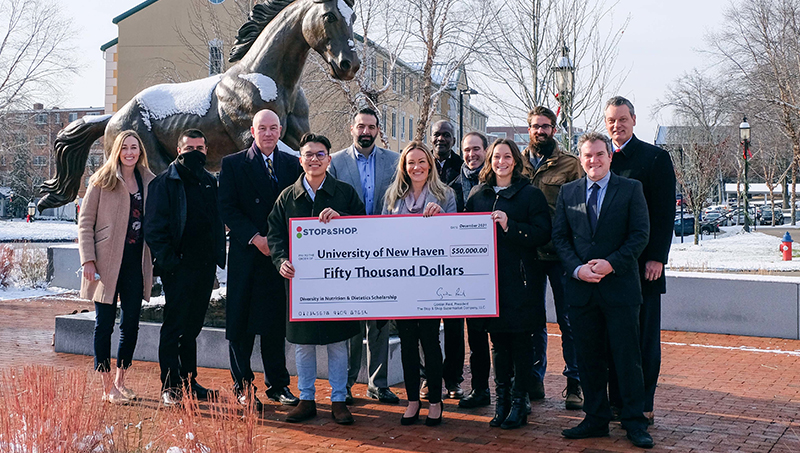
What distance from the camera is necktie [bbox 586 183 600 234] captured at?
17.3 feet

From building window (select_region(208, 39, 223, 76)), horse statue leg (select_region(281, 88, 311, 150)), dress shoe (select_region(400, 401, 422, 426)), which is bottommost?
dress shoe (select_region(400, 401, 422, 426))

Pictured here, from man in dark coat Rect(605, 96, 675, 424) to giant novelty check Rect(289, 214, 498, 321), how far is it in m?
1.15

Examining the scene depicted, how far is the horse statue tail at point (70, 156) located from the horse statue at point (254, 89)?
0.53 metres

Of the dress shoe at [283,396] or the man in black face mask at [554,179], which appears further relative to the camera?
the man in black face mask at [554,179]

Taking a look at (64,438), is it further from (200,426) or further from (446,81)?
(446,81)

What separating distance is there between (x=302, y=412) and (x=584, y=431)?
2079mm

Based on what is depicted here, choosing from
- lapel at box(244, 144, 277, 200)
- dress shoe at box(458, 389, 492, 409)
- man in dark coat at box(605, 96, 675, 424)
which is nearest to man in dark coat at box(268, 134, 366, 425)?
lapel at box(244, 144, 277, 200)

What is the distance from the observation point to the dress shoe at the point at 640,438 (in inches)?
194

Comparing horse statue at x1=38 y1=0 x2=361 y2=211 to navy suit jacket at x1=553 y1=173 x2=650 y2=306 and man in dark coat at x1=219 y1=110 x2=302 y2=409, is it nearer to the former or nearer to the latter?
man in dark coat at x1=219 y1=110 x2=302 y2=409

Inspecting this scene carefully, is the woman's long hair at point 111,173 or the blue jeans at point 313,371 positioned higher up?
the woman's long hair at point 111,173

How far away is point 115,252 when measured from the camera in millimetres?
5918

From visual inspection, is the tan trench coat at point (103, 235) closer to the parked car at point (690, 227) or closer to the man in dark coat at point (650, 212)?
the man in dark coat at point (650, 212)

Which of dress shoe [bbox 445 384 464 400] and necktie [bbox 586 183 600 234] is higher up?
necktie [bbox 586 183 600 234]

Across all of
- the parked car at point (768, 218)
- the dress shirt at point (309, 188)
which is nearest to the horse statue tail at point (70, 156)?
the dress shirt at point (309, 188)
